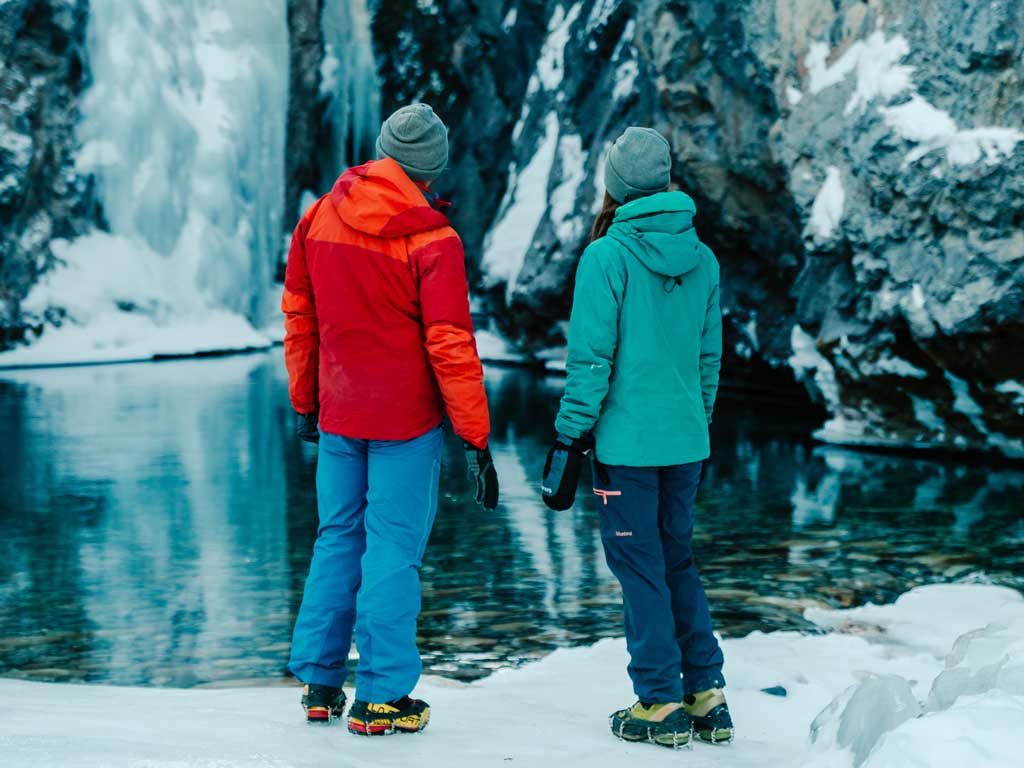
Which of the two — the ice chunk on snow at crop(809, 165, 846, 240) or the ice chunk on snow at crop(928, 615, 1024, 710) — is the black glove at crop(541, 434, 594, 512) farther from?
the ice chunk on snow at crop(809, 165, 846, 240)

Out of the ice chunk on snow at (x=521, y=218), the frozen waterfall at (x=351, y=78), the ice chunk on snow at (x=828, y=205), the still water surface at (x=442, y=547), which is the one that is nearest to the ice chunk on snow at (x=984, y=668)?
the still water surface at (x=442, y=547)

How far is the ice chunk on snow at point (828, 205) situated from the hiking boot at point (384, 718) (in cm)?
959

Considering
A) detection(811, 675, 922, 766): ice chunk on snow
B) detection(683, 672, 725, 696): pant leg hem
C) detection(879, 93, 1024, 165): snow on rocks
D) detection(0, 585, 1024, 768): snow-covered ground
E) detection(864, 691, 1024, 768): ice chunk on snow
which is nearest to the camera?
detection(864, 691, 1024, 768): ice chunk on snow

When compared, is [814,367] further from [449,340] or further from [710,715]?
[449,340]

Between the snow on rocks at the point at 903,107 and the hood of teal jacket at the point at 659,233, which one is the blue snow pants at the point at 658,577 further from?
the snow on rocks at the point at 903,107

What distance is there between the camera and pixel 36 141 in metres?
29.7

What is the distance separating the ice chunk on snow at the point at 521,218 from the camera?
26781mm

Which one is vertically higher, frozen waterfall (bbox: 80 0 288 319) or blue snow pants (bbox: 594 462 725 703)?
frozen waterfall (bbox: 80 0 288 319)

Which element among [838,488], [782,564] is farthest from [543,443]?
[782,564]

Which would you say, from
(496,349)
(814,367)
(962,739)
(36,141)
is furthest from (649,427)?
(36,141)

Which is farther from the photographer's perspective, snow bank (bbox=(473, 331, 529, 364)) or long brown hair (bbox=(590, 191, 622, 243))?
snow bank (bbox=(473, 331, 529, 364))

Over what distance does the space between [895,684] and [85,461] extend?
9.98m

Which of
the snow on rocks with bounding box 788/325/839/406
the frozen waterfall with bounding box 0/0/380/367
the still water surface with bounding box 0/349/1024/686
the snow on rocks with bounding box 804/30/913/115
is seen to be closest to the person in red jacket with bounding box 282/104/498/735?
the still water surface with bounding box 0/349/1024/686

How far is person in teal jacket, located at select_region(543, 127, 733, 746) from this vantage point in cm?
361
